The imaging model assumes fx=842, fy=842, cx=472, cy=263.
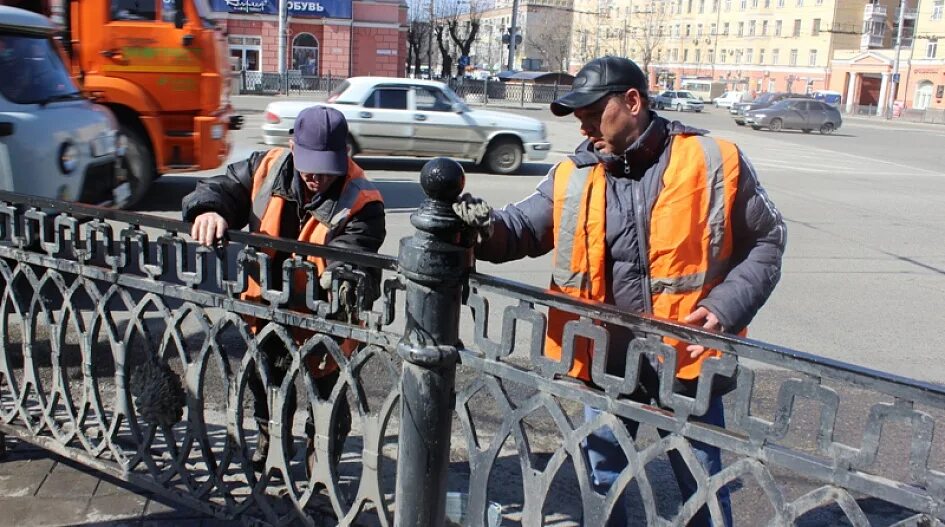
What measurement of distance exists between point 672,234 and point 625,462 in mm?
794

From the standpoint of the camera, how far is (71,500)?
3170 mm

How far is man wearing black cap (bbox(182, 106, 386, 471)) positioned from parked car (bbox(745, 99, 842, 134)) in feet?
104

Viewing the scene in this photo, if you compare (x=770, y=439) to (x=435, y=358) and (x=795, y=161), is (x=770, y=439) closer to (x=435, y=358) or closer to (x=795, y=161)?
(x=435, y=358)

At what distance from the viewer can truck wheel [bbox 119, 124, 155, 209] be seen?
10039 millimetres

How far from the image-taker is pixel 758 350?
1717mm

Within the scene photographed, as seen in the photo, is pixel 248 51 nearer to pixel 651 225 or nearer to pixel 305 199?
pixel 305 199

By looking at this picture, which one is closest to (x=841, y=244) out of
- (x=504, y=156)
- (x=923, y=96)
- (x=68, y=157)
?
(x=504, y=156)

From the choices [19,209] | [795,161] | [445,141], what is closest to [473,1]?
[795,161]

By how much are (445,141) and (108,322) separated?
11.1 meters

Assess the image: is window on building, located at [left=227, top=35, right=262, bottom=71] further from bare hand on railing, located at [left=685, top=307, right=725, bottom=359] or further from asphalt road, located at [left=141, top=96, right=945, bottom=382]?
bare hand on railing, located at [left=685, top=307, right=725, bottom=359]

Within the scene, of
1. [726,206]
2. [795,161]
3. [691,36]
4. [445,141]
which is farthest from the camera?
[691,36]

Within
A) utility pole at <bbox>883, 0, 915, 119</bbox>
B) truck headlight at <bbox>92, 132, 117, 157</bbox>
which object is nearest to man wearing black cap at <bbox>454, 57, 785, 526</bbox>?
truck headlight at <bbox>92, 132, 117, 157</bbox>

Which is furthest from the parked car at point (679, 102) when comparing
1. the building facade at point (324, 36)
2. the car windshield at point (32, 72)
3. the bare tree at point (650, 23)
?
the car windshield at point (32, 72)

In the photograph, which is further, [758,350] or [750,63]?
[750,63]
